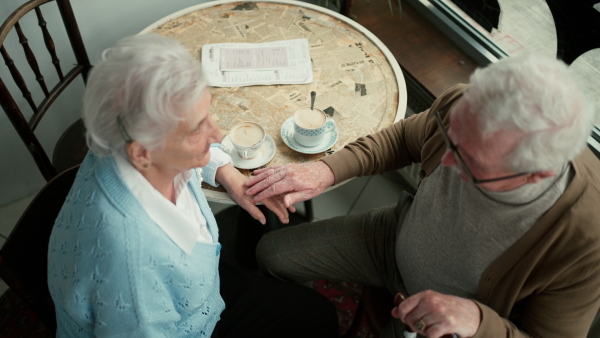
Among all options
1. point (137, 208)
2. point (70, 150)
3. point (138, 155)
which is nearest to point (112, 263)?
point (137, 208)

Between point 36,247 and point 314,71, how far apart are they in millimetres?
1042

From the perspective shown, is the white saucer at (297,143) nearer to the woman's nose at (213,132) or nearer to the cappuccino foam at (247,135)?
the cappuccino foam at (247,135)

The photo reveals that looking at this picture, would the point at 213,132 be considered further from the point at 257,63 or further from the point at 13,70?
the point at 13,70

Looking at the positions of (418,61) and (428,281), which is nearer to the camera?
(428,281)

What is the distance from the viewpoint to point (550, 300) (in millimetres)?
1166

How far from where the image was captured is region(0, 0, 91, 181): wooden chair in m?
1.59

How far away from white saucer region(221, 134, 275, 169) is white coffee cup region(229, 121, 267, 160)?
1 cm

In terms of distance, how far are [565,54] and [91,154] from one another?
5.52ft

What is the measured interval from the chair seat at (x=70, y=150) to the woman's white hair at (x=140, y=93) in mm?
961

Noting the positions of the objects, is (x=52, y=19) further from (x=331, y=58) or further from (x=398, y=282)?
(x=398, y=282)

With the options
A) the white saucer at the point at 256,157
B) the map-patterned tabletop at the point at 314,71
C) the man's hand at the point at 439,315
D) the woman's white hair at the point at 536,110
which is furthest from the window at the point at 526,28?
the white saucer at the point at 256,157

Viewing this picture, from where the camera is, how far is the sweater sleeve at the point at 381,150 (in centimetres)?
148

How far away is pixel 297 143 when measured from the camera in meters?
1.52

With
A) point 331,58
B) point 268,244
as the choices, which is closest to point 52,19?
point 331,58
